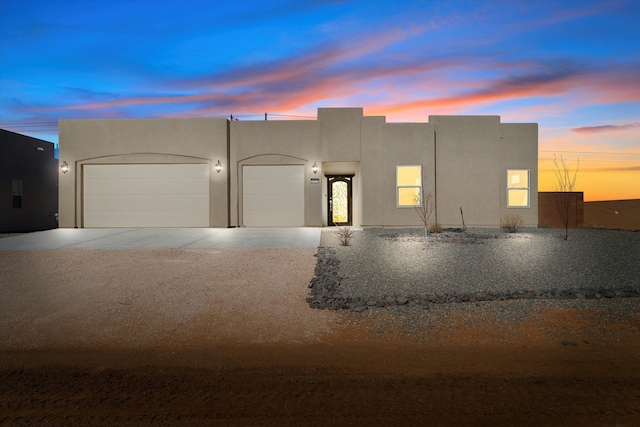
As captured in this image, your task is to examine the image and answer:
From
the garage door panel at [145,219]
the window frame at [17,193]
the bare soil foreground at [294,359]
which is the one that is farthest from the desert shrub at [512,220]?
the window frame at [17,193]

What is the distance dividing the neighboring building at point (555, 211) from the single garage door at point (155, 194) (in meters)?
14.5

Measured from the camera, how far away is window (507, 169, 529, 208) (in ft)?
57.7

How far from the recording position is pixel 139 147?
17484mm

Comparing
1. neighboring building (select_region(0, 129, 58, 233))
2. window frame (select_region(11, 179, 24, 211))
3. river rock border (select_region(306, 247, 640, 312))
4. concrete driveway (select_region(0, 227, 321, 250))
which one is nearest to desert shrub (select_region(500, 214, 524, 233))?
concrete driveway (select_region(0, 227, 321, 250))

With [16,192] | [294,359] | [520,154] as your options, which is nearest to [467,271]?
[294,359]

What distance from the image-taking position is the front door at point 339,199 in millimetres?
18156

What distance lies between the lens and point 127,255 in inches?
419

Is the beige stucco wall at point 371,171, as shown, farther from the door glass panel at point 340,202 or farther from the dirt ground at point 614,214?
the dirt ground at point 614,214

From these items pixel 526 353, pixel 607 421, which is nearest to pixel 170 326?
pixel 526 353

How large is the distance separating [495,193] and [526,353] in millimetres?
13804

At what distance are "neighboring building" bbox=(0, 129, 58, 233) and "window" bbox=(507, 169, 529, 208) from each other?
21790 millimetres

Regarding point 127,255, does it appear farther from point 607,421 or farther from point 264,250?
point 607,421

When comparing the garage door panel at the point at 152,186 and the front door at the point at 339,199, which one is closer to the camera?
the garage door panel at the point at 152,186

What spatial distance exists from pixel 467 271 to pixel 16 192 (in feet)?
72.4
